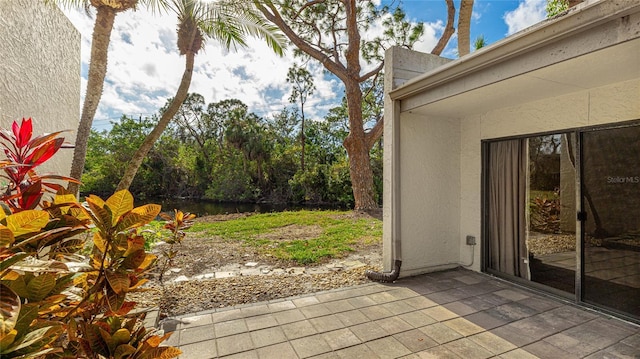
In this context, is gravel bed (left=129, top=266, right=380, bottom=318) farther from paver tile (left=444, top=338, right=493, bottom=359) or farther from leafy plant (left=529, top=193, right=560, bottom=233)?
leafy plant (left=529, top=193, right=560, bottom=233)

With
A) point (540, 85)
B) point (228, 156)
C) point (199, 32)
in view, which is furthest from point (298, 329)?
point (228, 156)

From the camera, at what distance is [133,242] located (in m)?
1.57

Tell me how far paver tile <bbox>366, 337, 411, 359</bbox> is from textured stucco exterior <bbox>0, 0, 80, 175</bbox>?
297cm

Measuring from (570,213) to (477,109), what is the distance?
1.63 m

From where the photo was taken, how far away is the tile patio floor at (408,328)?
242 centimetres

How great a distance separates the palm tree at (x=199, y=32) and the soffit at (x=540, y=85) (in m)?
4.21

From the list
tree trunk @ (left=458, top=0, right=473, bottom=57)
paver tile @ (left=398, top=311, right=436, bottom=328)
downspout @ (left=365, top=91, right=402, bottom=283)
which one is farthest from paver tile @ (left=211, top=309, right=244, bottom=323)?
tree trunk @ (left=458, top=0, right=473, bottom=57)

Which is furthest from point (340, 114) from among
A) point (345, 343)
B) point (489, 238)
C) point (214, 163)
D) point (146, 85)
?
point (345, 343)

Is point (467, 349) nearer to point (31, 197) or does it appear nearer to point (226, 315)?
point (226, 315)

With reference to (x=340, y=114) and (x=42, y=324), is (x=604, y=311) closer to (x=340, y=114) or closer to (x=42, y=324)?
(x=42, y=324)

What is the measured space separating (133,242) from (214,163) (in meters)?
26.7

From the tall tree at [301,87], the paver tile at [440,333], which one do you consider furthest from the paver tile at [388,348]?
the tall tree at [301,87]

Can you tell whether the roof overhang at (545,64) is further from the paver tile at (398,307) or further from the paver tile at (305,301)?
the paver tile at (305,301)

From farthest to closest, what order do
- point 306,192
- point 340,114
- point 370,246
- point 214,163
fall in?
point 214,163
point 340,114
point 306,192
point 370,246
